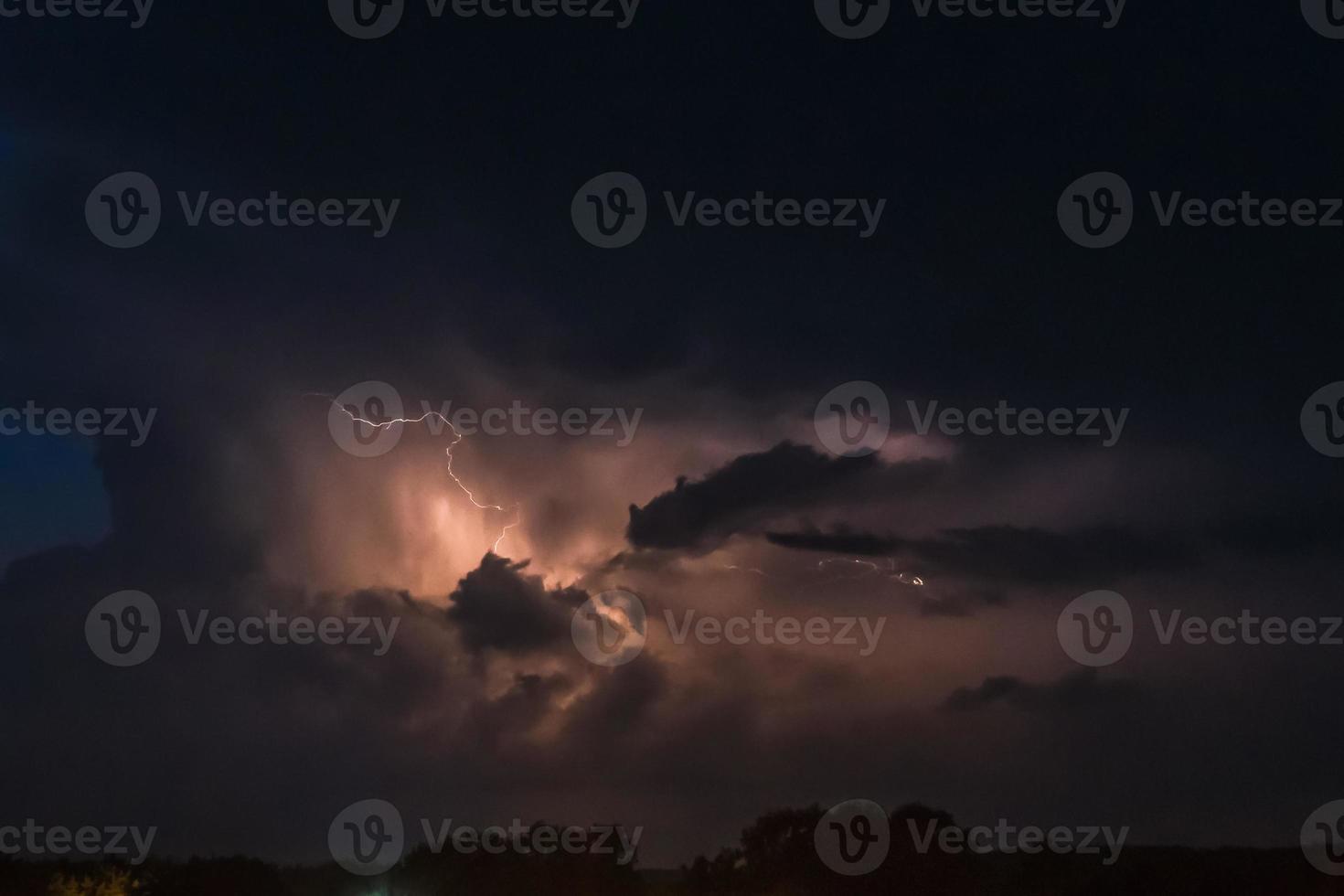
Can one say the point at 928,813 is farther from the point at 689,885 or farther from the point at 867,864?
the point at 689,885

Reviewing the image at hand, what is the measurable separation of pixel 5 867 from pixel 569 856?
30072mm

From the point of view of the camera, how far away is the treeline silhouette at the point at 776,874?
2817 inches

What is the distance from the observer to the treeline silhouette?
71.6 metres

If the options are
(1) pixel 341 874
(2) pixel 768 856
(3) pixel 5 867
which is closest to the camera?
(3) pixel 5 867

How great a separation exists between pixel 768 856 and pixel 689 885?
8.44 meters

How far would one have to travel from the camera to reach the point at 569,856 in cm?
8031

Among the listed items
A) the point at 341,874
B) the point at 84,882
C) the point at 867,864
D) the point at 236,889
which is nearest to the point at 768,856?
the point at 867,864

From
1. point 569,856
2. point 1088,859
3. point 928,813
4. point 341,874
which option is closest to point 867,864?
point 928,813

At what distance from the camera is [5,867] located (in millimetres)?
72125

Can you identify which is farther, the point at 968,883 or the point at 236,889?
the point at 968,883

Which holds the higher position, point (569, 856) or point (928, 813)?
point (928, 813)

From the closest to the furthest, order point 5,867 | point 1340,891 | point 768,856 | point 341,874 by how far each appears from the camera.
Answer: point 1340,891 → point 5,867 → point 341,874 → point 768,856

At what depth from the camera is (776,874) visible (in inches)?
3250

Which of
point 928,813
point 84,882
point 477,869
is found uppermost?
point 928,813
